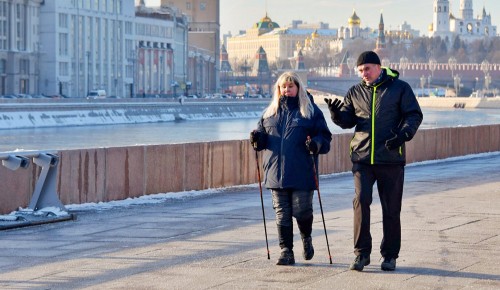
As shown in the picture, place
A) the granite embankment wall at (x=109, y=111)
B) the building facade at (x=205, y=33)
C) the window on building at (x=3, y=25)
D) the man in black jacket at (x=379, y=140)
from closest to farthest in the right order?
the man in black jacket at (x=379, y=140) → the granite embankment wall at (x=109, y=111) → the window on building at (x=3, y=25) → the building facade at (x=205, y=33)

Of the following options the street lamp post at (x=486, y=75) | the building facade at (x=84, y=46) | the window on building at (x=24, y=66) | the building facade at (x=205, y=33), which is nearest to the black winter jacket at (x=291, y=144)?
the window on building at (x=24, y=66)

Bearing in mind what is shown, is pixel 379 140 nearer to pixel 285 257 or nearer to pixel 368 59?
pixel 368 59

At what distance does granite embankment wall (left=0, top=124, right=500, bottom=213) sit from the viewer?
43.4 feet

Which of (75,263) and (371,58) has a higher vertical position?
(371,58)

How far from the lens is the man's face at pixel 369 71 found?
916 centimetres

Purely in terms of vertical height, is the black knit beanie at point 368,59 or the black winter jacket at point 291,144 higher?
the black knit beanie at point 368,59

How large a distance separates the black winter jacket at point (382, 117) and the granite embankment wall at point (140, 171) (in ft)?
15.5

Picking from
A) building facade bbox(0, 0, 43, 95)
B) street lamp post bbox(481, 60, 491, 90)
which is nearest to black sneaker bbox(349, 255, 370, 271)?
building facade bbox(0, 0, 43, 95)

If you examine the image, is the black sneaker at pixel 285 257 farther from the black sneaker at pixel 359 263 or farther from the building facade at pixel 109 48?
the building facade at pixel 109 48

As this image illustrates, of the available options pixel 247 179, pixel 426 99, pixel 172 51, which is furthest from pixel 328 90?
pixel 247 179

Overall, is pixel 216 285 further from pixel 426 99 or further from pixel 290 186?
pixel 426 99

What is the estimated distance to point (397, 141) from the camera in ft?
29.8

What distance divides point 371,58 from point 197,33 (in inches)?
5919

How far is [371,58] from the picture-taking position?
9.23 meters
